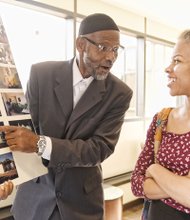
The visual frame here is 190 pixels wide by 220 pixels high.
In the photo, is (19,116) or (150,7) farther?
(150,7)

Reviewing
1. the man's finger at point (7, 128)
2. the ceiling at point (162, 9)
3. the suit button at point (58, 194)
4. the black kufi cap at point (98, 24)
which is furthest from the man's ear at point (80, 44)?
the ceiling at point (162, 9)

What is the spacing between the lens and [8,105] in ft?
3.63

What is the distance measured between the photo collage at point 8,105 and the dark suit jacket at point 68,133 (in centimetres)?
21

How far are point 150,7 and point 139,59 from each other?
817 millimetres

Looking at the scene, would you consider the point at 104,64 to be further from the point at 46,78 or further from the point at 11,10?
the point at 11,10

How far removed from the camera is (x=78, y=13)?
3213 millimetres

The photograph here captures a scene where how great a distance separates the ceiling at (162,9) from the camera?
3.64 m

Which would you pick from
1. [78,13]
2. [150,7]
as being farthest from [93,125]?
[150,7]

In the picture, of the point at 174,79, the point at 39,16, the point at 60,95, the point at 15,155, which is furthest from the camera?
the point at 39,16

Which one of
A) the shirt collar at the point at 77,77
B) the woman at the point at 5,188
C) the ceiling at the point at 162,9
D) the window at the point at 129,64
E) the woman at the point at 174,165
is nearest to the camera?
the woman at the point at 5,188

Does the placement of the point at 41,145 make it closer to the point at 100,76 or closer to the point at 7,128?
the point at 7,128

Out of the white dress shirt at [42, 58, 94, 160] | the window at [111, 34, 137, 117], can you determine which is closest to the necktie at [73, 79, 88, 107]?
the white dress shirt at [42, 58, 94, 160]

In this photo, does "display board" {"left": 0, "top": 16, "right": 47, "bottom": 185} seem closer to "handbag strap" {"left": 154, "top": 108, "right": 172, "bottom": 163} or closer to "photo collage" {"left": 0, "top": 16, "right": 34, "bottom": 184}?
"photo collage" {"left": 0, "top": 16, "right": 34, "bottom": 184}

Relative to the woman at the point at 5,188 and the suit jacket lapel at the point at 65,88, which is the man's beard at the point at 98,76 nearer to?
the suit jacket lapel at the point at 65,88
